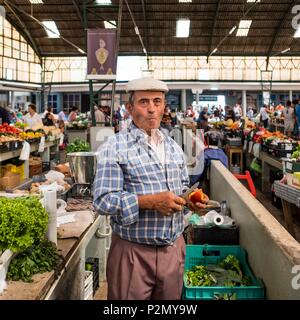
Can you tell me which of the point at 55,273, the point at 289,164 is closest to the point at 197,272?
the point at 55,273

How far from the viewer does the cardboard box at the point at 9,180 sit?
6.60 meters

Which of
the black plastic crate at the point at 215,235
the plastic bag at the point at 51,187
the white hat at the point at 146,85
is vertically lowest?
the black plastic crate at the point at 215,235

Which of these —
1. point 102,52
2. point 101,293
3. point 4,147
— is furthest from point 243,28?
point 101,293

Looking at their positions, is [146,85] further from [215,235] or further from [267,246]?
[215,235]

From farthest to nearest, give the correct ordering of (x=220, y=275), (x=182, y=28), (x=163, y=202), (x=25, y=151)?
(x=182, y=28)
(x=25, y=151)
(x=220, y=275)
(x=163, y=202)

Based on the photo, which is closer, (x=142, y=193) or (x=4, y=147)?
(x=142, y=193)

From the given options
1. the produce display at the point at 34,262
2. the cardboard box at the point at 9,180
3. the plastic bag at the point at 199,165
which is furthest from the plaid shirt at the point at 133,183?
the cardboard box at the point at 9,180

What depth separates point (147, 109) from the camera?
6.91 feet

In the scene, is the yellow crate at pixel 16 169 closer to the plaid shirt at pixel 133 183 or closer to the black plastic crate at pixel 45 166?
the black plastic crate at pixel 45 166

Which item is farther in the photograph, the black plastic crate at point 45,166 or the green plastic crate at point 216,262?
the black plastic crate at point 45,166

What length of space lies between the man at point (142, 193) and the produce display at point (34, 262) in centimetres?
31

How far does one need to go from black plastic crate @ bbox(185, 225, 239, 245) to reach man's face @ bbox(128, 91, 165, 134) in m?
1.77

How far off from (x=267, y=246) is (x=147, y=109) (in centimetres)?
121

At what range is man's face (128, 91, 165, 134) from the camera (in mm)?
2107
